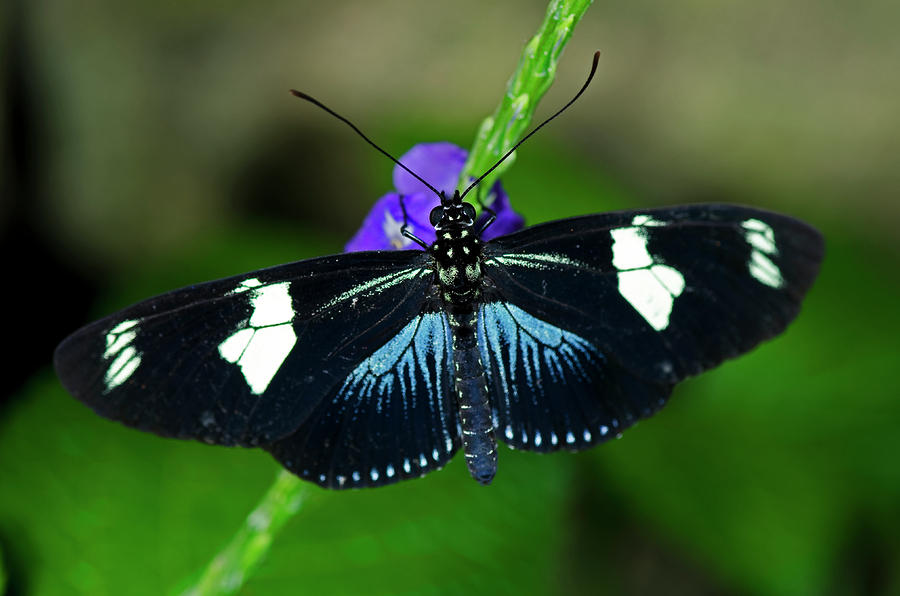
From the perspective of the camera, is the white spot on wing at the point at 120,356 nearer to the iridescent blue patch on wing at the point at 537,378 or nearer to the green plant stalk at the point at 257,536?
the green plant stalk at the point at 257,536

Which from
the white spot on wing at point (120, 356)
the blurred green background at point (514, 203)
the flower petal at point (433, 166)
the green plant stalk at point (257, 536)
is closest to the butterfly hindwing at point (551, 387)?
the flower petal at point (433, 166)

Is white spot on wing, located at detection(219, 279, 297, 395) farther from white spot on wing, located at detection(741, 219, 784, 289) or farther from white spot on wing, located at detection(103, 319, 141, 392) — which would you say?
white spot on wing, located at detection(741, 219, 784, 289)

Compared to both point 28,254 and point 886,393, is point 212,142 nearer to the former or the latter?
point 28,254

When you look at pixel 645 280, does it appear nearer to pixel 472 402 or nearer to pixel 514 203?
pixel 472 402

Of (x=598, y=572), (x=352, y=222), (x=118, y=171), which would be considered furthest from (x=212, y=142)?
(x=598, y=572)

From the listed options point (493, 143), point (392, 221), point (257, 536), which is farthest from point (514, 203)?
point (257, 536)

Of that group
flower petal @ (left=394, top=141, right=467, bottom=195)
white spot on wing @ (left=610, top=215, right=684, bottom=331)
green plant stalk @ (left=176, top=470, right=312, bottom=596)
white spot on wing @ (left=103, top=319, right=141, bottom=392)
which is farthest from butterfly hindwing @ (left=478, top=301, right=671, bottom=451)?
white spot on wing @ (left=103, top=319, right=141, bottom=392)
